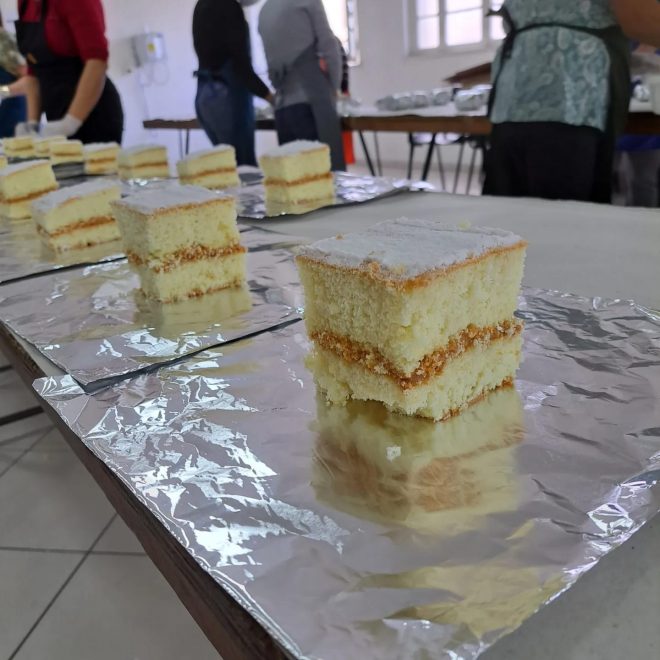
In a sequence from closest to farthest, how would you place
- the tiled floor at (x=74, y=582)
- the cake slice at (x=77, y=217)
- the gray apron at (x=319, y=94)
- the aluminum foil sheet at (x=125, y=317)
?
the aluminum foil sheet at (x=125, y=317) < the tiled floor at (x=74, y=582) < the cake slice at (x=77, y=217) < the gray apron at (x=319, y=94)

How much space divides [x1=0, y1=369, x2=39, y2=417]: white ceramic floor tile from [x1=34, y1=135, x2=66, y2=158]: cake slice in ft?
7.07

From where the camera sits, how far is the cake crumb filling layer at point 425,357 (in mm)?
1119

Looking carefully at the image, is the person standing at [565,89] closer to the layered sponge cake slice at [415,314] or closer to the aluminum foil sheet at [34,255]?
the layered sponge cake slice at [415,314]

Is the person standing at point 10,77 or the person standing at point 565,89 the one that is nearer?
the person standing at point 565,89

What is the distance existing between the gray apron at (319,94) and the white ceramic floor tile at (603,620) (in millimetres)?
3793

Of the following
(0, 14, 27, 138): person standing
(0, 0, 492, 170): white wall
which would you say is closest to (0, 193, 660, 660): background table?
(0, 14, 27, 138): person standing

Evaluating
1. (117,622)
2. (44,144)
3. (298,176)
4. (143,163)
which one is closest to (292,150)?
(298,176)

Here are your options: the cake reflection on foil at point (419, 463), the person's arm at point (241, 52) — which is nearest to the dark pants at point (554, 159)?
the cake reflection on foil at point (419, 463)

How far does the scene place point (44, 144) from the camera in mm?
4605

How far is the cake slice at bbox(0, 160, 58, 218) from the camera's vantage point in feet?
10.3

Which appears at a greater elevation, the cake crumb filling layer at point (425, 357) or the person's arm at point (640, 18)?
the person's arm at point (640, 18)

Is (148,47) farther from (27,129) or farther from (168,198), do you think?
(168,198)

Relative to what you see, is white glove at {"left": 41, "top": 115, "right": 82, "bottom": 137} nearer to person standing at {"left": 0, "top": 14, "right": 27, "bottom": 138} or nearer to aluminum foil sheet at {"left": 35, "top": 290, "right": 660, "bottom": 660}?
person standing at {"left": 0, "top": 14, "right": 27, "bottom": 138}

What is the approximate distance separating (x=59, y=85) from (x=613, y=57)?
4.00 meters
